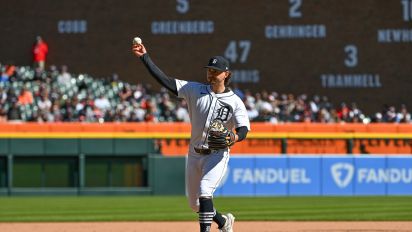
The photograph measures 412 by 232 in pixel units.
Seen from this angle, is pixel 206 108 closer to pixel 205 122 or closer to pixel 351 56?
pixel 205 122

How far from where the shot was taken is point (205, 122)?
884cm

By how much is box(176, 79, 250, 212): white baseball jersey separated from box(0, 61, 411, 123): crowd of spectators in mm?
13504

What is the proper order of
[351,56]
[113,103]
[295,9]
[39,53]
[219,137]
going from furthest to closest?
1. [351,56]
2. [295,9]
3. [39,53]
4. [113,103]
5. [219,137]

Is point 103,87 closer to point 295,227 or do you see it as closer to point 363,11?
point 363,11

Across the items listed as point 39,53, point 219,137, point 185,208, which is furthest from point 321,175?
point 219,137

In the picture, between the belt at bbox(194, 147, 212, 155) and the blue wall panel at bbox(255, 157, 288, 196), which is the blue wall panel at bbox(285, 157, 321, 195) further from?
the belt at bbox(194, 147, 212, 155)

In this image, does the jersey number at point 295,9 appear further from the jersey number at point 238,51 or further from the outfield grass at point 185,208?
the outfield grass at point 185,208

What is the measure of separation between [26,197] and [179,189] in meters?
3.21

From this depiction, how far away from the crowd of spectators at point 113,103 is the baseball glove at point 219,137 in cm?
1370

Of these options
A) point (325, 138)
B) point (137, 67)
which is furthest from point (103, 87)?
point (325, 138)

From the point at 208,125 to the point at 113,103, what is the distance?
14.9 metres

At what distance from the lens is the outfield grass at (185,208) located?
1445 cm

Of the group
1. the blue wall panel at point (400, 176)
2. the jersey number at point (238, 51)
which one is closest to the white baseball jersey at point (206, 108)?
the blue wall panel at point (400, 176)

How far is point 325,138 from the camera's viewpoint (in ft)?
72.7
